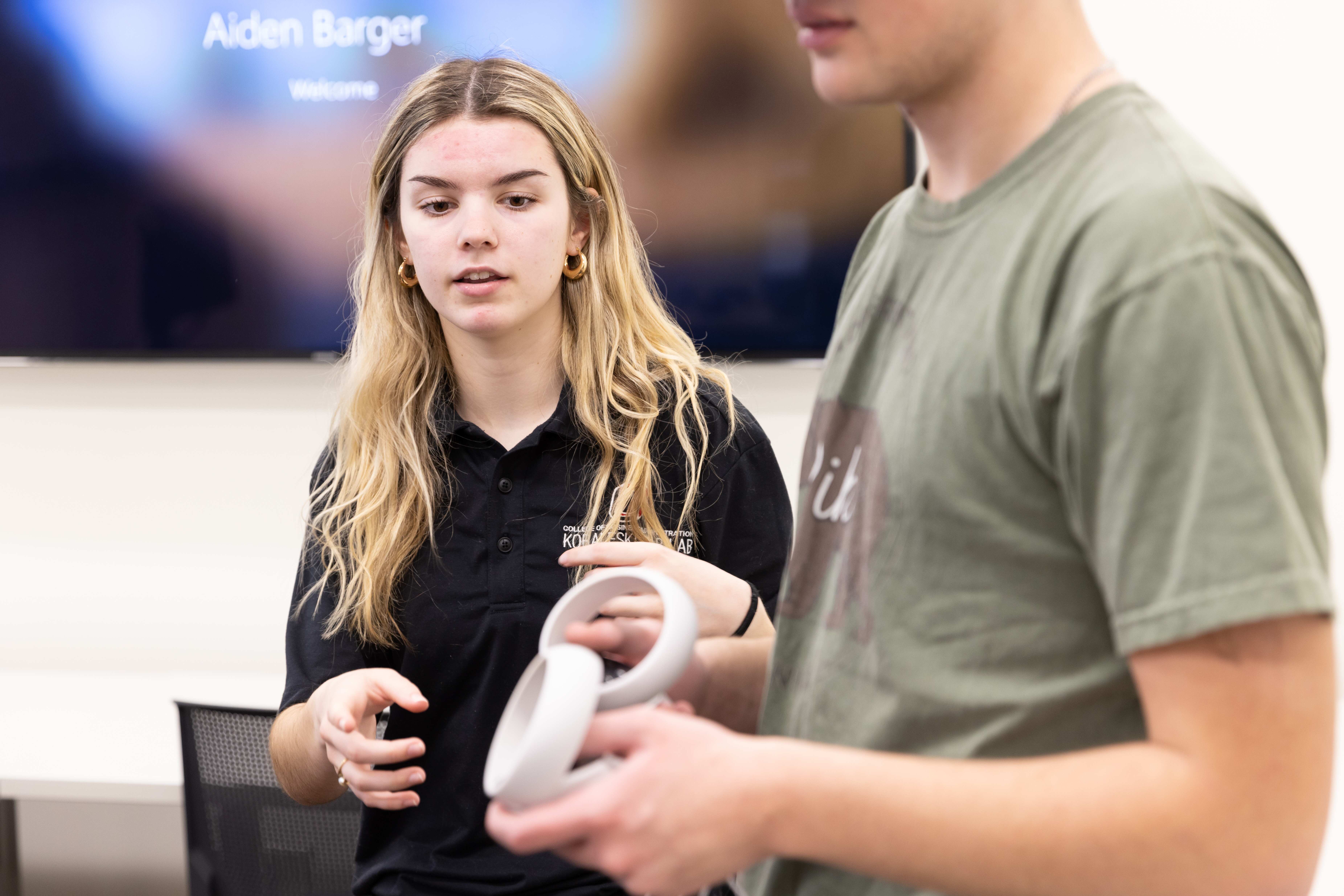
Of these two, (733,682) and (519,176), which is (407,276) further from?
(733,682)

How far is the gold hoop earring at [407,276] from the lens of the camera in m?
1.49

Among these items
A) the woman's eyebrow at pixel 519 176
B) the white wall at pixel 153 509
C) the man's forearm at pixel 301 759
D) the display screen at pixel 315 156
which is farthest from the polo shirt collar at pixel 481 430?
the white wall at pixel 153 509

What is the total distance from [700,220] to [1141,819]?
5.84ft

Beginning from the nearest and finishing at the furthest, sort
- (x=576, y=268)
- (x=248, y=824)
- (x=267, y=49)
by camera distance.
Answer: (x=576, y=268), (x=248, y=824), (x=267, y=49)

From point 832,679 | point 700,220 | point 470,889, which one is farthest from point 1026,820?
point 700,220

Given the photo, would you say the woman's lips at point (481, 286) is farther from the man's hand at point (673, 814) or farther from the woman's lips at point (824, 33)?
the man's hand at point (673, 814)

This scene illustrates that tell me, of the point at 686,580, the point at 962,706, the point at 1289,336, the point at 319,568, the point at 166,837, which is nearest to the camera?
the point at 1289,336

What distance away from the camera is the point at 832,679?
2.28 feet

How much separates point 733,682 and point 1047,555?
1.14 feet

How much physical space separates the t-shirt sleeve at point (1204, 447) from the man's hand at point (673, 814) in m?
0.19

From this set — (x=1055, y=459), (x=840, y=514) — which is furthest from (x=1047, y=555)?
(x=840, y=514)

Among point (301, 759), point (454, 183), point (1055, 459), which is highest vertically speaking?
point (454, 183)

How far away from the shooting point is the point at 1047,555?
0.56m

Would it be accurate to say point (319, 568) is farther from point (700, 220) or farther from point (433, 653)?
point (700, 220)
